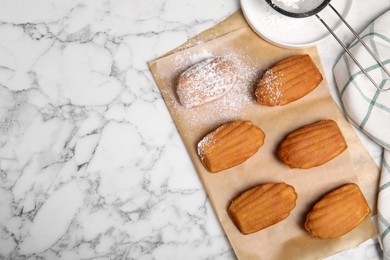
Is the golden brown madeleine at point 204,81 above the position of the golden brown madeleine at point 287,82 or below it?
above

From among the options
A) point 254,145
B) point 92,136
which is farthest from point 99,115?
point 254,145

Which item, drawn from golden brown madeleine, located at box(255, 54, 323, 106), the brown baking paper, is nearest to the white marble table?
the brown baking paper

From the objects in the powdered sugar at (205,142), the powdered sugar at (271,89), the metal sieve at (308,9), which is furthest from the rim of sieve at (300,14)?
the powdered sugar at (205,142)

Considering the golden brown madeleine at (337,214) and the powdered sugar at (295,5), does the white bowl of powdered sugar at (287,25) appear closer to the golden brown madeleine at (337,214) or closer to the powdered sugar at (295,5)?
the powdered sugar at (295,5)

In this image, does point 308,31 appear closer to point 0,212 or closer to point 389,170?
point 389,170

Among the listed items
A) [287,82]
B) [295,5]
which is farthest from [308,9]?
[287,82]
